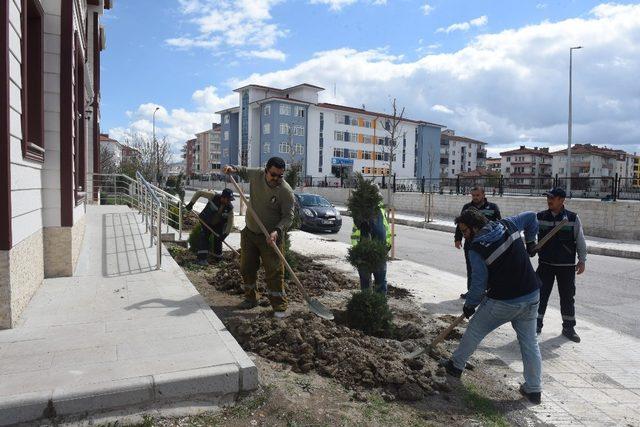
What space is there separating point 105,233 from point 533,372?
8.29 meters

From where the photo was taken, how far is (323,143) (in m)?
69.9

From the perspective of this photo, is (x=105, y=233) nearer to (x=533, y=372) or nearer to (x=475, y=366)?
(x=475, y=366)

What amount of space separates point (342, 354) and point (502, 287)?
1476mm

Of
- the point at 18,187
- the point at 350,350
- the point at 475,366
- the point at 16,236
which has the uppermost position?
the point at 18,187

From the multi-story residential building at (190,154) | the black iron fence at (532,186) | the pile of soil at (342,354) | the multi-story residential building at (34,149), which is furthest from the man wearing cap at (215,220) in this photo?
the multi-story residential building at (190,154)

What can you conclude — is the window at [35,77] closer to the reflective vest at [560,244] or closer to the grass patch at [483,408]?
the grass patch at [483,408]

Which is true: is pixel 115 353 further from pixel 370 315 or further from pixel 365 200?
pixel 365 200

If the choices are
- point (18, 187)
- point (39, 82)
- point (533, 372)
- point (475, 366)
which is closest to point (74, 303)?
point (18, 187)

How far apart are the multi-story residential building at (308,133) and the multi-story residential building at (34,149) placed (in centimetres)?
5712

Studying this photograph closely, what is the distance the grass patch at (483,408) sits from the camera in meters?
3.73

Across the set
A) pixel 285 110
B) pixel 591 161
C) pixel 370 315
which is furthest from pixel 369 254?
pixel 591 161

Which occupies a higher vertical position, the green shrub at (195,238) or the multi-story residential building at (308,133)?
the multi-story residential building at (308,133)

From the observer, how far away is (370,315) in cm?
541

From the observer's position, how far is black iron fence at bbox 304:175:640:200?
17844 millimetres
